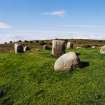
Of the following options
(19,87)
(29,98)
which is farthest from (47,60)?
(29,98)

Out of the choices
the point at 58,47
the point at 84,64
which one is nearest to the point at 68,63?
the point at 84,64

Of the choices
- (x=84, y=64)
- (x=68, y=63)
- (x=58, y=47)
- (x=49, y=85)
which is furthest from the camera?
(x=58, y=47)

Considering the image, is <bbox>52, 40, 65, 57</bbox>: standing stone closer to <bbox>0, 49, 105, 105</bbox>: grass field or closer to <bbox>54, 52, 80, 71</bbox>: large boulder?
<bbox>0, 49, 105, 105</bbox>: grass field

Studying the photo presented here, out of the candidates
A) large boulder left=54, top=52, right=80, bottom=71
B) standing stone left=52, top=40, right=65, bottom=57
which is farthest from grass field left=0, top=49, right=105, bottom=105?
standing stone left=52, top=40, right=65, bottom=57

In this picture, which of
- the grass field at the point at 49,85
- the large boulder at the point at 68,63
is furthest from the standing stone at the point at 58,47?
the large boulder at the point at 68,63

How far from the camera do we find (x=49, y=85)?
1437 inches

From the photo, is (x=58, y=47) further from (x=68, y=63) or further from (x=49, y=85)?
(x=49, y=85)

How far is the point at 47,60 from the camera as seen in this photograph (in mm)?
45750

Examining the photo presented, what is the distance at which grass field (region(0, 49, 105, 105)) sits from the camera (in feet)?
107

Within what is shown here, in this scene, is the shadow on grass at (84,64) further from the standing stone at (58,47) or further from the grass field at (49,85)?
the standing stone at (58,47)

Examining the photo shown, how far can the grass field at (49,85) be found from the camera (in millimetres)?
32469

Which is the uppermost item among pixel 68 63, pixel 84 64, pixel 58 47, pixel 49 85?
pixel 58 47

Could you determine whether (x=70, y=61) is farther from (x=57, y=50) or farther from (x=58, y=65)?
(x=57, y=50)

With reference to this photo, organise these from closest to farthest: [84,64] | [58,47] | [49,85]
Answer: [49,85] < [84,64] < [58,47]
